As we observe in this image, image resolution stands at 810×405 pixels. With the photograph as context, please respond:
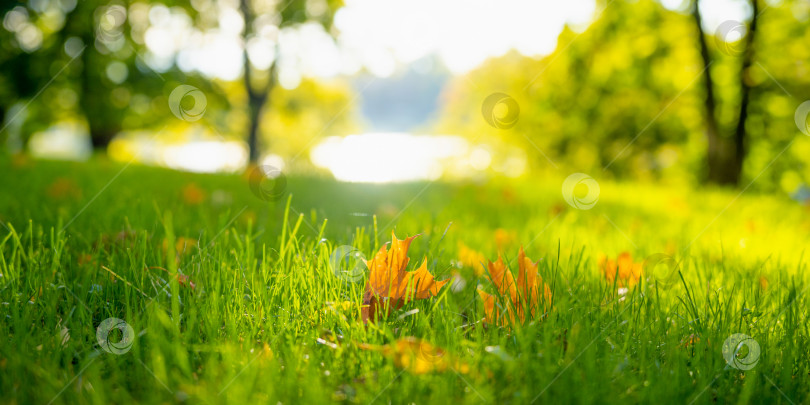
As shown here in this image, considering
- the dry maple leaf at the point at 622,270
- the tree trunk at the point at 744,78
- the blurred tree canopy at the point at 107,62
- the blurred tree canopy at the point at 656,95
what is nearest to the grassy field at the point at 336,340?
Answer: the dry maple leaf at the point at 622,270

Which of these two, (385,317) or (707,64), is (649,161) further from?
(385,317)

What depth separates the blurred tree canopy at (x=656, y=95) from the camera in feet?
33.4

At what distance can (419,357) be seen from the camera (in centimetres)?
108

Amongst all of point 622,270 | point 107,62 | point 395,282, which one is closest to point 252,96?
point 107,62

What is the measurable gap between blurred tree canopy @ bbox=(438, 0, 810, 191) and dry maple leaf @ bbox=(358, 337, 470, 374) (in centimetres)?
670

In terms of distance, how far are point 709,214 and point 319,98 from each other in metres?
34.4

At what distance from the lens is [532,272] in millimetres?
1391

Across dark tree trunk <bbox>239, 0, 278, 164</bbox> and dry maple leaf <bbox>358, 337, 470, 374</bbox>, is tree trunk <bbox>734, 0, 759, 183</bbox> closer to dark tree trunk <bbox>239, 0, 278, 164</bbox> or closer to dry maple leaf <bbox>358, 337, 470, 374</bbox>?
dry maple leaf <bbox>358, 337, 470, 374</bbox>

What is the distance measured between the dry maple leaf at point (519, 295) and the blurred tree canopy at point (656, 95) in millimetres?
6294

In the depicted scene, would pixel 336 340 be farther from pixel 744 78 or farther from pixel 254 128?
pixel 254 128

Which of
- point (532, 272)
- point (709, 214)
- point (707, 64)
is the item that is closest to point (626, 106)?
point (707, 64)

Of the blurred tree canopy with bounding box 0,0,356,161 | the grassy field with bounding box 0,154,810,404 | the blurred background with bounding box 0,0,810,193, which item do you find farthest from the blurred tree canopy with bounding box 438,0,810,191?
the blurred tree canopy with bounding box 0,0,356,161

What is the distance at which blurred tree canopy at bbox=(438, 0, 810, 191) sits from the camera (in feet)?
33.4

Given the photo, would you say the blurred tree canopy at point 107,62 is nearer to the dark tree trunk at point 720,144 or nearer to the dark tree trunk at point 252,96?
the dark tree trunk at point 252,96
